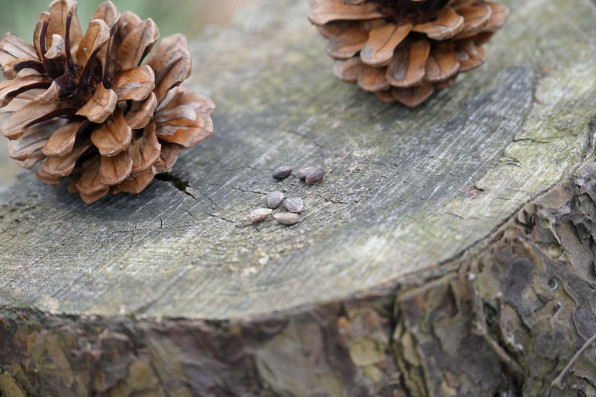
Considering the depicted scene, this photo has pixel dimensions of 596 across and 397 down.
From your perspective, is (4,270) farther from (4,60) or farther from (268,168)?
(268,168)

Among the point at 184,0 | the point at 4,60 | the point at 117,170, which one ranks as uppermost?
the point at 184,0

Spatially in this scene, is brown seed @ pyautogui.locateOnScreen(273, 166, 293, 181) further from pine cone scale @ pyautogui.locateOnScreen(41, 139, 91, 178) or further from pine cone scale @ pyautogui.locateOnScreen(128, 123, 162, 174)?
pine cone scale @ pyautogui.locateOnScreen(41, 139, 91, 178)

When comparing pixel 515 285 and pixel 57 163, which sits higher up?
pixel 57 163

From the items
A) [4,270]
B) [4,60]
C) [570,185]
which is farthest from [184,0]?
[570,185]

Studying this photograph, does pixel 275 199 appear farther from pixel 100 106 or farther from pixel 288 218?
pixel 100 106

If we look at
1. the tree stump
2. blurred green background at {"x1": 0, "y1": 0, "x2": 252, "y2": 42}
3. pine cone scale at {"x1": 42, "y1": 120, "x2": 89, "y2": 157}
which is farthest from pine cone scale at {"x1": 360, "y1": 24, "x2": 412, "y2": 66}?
blurred green background at {"x1": 0, "y1": 0, "x2": 252, "y2": 42}

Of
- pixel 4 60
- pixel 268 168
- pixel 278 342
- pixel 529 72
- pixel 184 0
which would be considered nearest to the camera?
pixel 278 342

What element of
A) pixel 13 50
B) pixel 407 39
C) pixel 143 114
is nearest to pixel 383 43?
pixel 407 39
